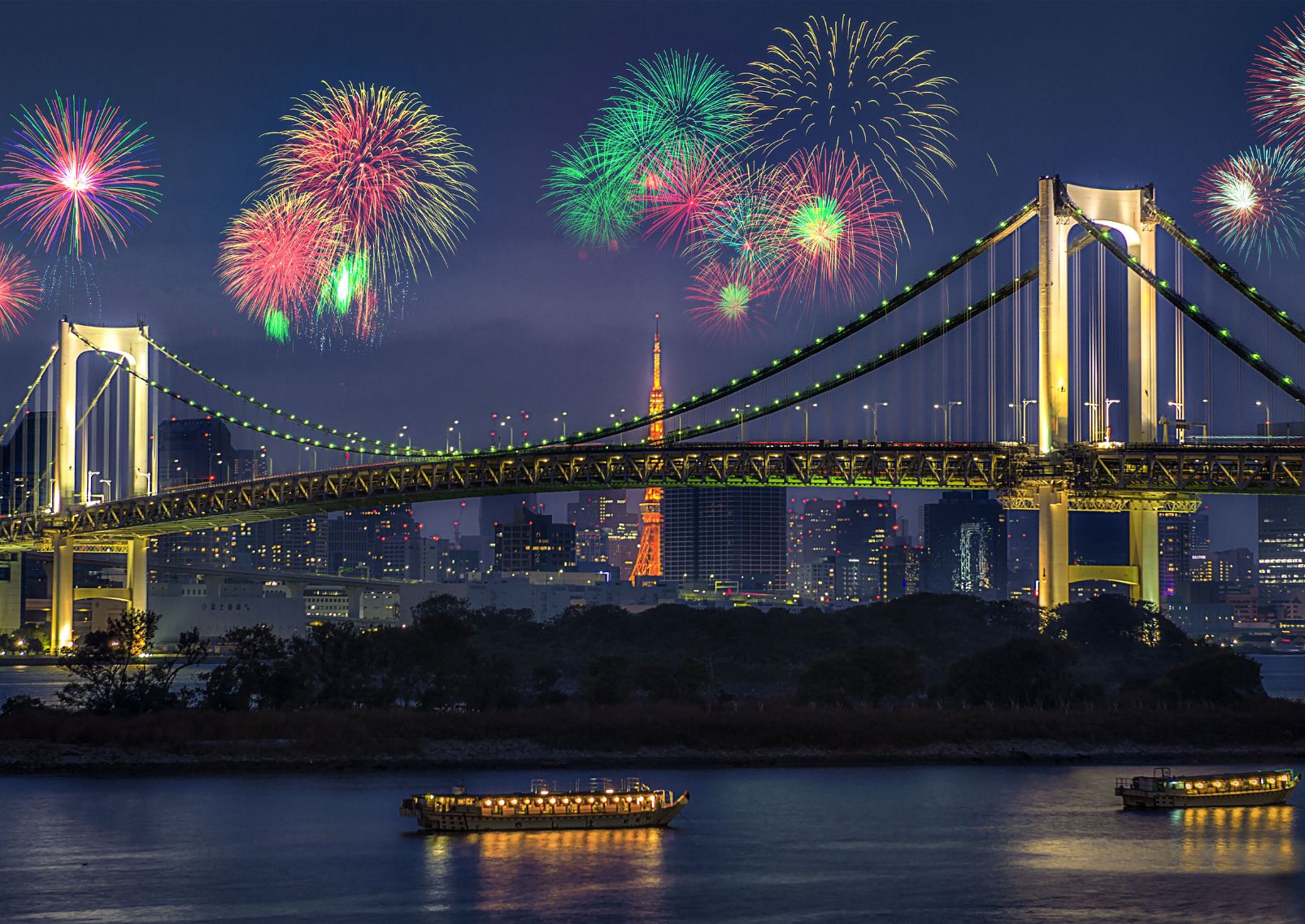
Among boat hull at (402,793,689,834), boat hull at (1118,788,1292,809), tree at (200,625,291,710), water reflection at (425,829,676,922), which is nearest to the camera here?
water reflection at (425,829,676,922)

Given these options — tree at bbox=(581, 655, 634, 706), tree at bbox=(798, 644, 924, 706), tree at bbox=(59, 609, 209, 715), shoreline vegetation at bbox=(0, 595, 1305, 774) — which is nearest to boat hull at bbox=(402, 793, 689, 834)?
shoreline vegetation at bbox=(0, 595, 1305, 774)

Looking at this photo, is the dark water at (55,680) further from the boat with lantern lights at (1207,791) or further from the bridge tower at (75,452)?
the boat with lantern lights at (1207,791)

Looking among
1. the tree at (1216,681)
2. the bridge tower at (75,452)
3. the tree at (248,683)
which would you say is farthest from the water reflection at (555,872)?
the bridge tower at (75,452)

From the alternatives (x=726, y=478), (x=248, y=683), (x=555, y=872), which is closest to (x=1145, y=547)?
(x=726, y=478)

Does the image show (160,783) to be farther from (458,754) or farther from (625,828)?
(625,828)

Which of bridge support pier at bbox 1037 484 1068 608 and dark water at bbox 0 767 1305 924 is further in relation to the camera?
bridge support pier at bbox 1037 484 1068 608

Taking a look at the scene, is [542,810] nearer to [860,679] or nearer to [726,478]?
[860,679]

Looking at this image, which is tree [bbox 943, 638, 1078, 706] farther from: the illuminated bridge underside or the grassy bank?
the illuminated bridge underside
